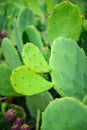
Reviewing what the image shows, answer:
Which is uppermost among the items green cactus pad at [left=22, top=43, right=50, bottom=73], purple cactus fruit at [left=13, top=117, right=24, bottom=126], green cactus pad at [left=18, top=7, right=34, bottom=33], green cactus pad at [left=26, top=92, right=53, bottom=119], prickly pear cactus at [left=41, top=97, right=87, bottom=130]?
green cactus pad at [left=18, top=7, right=34, bottom=33]

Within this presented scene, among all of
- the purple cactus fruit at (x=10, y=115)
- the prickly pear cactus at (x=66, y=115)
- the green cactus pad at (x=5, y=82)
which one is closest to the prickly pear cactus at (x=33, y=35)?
the green cactus pad at (x=5, y=82)

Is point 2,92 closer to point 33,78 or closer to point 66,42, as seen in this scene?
point 33,78

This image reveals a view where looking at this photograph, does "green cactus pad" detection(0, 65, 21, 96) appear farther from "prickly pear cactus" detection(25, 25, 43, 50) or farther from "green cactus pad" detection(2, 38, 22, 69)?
"prickly pear cactus" detection(25, 25, 43, 50)

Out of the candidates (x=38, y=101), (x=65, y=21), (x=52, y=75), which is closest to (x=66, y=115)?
(x=52, y=75)

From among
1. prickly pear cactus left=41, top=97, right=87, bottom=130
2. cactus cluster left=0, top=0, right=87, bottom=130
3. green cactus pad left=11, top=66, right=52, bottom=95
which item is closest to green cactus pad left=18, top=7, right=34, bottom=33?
cactus cluster left=0, top=0, right=87, bottom=130

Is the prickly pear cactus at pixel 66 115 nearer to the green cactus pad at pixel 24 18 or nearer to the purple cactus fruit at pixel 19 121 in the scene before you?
the purple cactus fruit at pixel 19 121

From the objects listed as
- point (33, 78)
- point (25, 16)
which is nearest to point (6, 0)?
point (25, 16)

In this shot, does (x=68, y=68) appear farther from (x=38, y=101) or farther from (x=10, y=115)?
(x=10, y=115)
